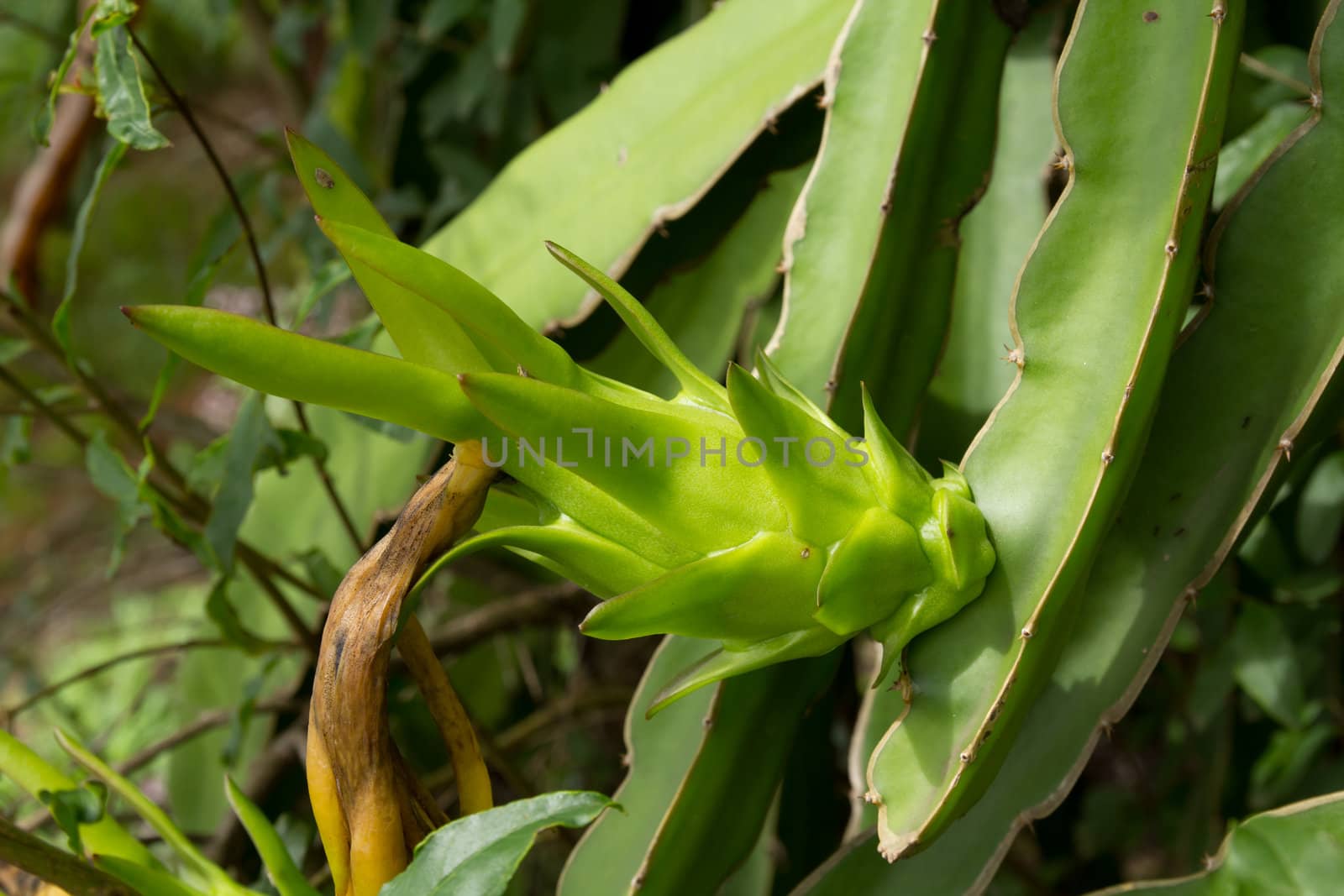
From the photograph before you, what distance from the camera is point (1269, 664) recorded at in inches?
29.0

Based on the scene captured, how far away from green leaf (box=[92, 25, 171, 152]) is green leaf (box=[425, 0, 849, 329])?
23 cm

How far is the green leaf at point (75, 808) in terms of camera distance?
42cm

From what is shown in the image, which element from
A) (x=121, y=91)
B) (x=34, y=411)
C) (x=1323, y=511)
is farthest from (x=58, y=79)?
(x=1323, y=511)

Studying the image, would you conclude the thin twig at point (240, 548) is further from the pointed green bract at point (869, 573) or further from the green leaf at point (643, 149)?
the pointed green bract at point (869, 573)

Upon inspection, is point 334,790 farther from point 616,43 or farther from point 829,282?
point 616,43

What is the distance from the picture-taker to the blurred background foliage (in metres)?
0.71

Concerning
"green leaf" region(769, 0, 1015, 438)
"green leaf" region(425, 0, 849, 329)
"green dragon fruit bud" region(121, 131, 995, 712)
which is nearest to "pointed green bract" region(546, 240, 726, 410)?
"green dragon fruit bud" region(121, 131, 995, 712)

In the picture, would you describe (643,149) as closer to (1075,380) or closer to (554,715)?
(1075,380)

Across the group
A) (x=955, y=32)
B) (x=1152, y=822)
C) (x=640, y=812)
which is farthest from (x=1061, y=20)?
(x=1152, y=822)

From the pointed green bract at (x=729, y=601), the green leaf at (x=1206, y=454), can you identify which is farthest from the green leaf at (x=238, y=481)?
the green leaf at (x=1206, y=454)

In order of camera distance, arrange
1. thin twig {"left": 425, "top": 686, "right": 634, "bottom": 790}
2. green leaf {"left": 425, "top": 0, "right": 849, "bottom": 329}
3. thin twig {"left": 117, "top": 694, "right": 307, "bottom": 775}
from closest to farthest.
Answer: green leaf {"left": 425, "top": 0, "right": 849, "bottom": 329} → thin twig {"left": 117, "top": 694, "right": 307, "bottom": 775} → thin twig {"left": 425, "top": 686, "right": 634, "bottom": 790}

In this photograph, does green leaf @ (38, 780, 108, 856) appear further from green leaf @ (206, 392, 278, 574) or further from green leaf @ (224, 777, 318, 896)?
green leaf @ (206, 392, 278, 574)

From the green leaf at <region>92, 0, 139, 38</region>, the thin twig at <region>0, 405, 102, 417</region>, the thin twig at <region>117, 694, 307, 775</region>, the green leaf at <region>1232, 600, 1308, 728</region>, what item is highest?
the green leaf at <region>92, 0, 139, 38</region>

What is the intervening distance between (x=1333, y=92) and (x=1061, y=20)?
0.28 metres
